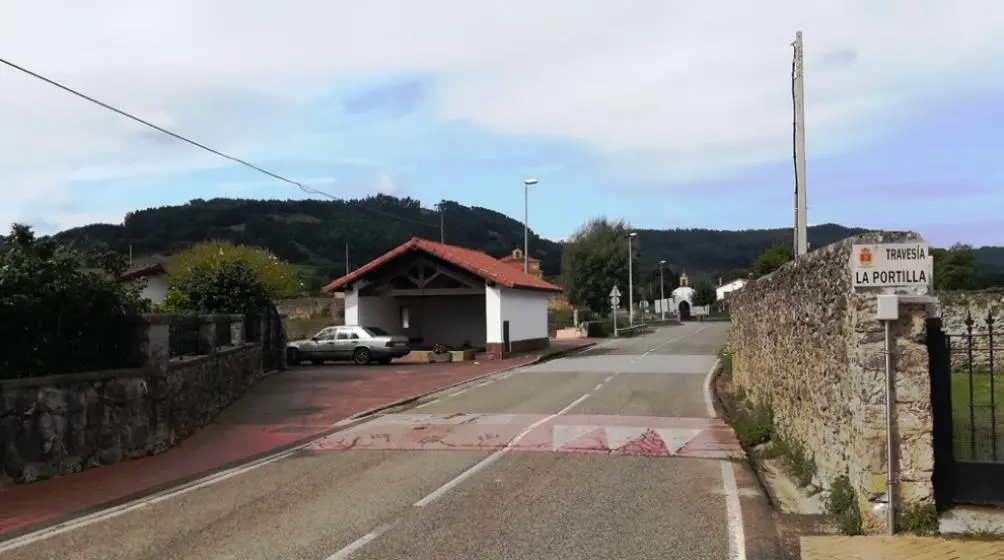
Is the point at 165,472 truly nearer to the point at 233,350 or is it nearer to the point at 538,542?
the point at 538,542

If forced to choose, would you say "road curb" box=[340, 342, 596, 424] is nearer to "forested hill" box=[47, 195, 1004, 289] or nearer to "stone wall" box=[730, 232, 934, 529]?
"stone wall" box=[730, 232, 934, 529]

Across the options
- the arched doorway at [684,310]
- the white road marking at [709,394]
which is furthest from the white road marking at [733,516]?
the arched doorway at [684,310]

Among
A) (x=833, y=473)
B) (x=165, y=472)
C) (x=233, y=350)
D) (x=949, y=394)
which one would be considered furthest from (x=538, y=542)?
(x=233, y=350)

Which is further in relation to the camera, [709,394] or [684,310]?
[684,310]

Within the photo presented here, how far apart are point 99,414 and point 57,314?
148 centimetres

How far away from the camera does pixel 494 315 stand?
33.8 m

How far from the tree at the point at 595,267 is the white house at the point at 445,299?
80.7 ft

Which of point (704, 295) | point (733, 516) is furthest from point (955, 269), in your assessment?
point (704, 295)

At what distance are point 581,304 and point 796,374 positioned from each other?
190 feet

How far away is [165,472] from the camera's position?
10367mm

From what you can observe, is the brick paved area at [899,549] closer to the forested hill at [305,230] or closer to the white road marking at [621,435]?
the white road marking at [621,435]

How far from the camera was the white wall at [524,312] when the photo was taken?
114ft

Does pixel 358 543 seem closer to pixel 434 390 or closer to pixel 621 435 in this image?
pixel 621 435

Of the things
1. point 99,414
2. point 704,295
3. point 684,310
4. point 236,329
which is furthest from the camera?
point 704,295
